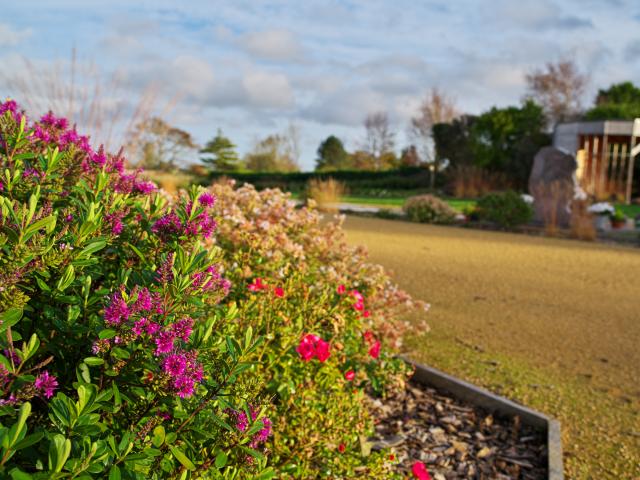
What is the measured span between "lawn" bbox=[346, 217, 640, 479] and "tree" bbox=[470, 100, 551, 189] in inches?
480

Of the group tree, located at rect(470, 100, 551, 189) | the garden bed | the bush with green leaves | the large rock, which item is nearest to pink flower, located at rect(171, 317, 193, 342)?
the bush with green leaves

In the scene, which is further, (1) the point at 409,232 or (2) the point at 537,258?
(1) the point at 409,232

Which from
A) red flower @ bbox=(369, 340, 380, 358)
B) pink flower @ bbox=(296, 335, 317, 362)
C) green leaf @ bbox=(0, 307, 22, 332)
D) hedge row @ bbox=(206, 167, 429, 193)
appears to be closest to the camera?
green leaf @ bbox=(0, 307, 22, 332)

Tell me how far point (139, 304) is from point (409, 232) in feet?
34.3

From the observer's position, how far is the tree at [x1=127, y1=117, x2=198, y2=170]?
9078 mm

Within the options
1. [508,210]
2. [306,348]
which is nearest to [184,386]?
[306,348]

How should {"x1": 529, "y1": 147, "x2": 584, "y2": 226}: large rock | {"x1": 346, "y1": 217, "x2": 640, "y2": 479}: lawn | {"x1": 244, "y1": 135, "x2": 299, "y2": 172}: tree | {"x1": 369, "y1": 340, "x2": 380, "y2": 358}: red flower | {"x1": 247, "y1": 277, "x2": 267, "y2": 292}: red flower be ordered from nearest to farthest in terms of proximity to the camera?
{"x1": 247, "y1": 277, "x2": 267, "y2": 292}: red flower, {"x1": 369, "y1": 340, "x2": 380, "y2": 358}: red flower, {"x1": 346, "y1": 217, "x2": 640, "y2": 479}: lawn, {"x1": 529, "y1": 147, "x2": 584, "y2": 226}: large rock, {"x1": 244, "y1": 135, "x2": 299, "y2": 172}: tree

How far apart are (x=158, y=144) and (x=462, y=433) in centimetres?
1451

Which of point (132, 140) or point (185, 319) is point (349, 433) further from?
point (132, 140)

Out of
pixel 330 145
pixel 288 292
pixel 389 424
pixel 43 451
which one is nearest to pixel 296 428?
pixel 288 292

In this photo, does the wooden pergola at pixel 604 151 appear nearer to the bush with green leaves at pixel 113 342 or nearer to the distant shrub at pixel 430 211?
the distant shrub at pixel 430 211

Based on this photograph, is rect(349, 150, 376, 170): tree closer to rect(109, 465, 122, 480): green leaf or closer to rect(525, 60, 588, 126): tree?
rect(525, 60, 588, 126): tree

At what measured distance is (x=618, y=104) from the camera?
2377 cm

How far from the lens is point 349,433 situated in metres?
2.63
